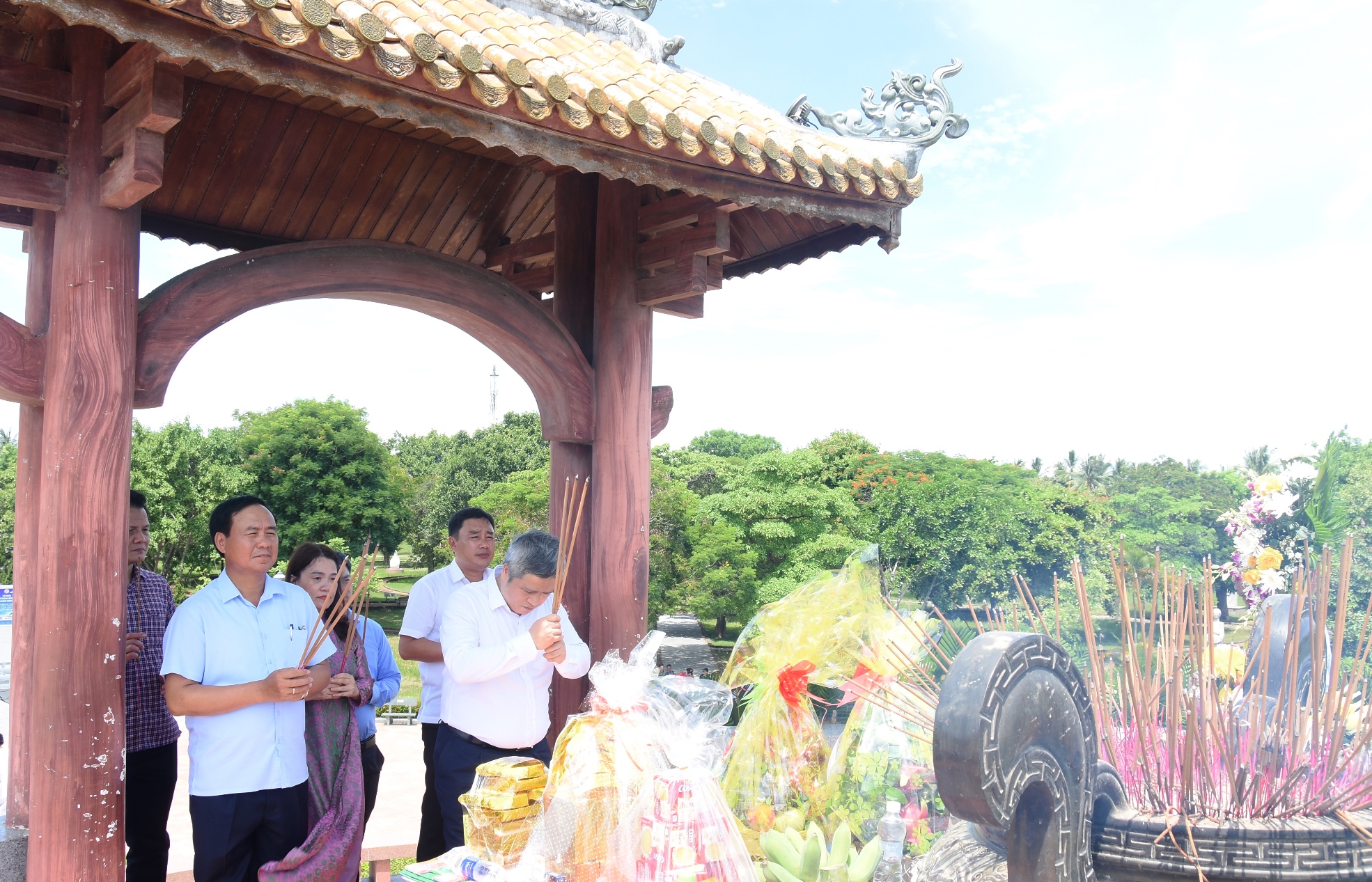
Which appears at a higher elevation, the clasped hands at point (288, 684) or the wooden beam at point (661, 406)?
the wooden beam at point (661, 406)

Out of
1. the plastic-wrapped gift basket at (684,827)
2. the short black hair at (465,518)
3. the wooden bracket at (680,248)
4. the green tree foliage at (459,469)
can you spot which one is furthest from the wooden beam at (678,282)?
the green tree foliage at (459,469)

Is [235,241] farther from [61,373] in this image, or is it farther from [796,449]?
[796,449]

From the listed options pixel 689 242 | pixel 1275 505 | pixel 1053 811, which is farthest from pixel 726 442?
pixel 1053 811

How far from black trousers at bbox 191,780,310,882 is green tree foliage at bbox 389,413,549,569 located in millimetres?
Answer: 23243

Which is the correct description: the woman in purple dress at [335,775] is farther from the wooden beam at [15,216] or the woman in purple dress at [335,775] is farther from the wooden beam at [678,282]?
the wooden beam at [15,216]

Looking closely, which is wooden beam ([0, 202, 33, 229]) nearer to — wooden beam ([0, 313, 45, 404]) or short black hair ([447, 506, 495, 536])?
wooden beam ([0, 313, 45, 404])

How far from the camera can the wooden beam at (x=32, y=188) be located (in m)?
2.59

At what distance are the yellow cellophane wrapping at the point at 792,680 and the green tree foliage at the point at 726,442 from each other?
26.0 m

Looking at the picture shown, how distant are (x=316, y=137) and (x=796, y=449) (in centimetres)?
1620

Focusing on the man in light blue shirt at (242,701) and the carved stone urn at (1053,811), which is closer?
the carved stone urn at (1053,811)

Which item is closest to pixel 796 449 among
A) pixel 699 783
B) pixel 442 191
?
pixel 442 191

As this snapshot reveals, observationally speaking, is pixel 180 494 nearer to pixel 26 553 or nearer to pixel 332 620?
pixel 26 553

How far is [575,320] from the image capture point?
3971 millimetres

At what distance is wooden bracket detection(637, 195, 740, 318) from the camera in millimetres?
3518
